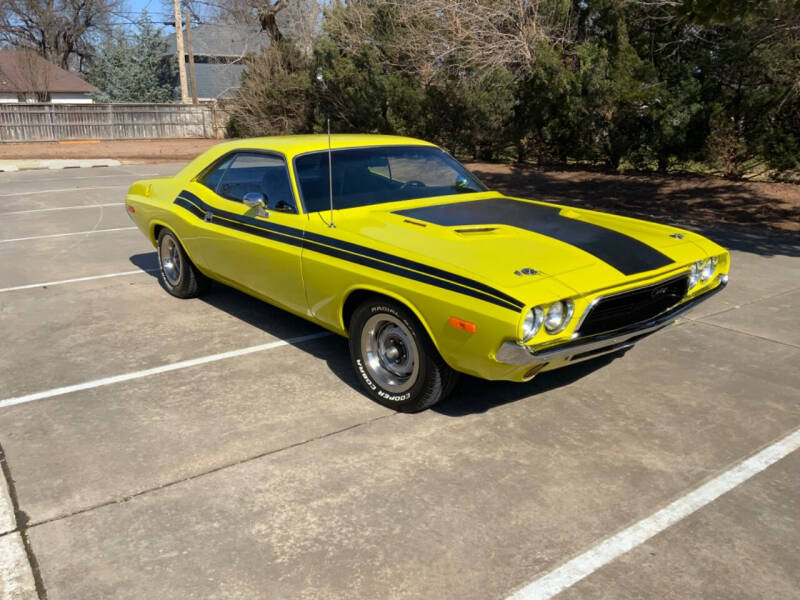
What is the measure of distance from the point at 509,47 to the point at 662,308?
15.1 meters

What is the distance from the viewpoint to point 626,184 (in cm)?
1499

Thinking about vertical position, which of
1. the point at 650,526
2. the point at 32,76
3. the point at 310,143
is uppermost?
the point at 32,76

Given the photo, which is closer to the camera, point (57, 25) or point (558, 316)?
point (558, 316)

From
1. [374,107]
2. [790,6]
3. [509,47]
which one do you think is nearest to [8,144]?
[374,107]

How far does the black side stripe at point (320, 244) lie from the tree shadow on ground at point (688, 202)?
6.59m

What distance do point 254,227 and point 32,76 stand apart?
38.8m

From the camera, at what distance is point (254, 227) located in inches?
206

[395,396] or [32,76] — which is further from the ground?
[32,76]

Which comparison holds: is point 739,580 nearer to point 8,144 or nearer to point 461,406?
point 461,406

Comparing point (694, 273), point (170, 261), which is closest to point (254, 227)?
point (170, 261)

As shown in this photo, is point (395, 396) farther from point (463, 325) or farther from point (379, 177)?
point (379, 177)

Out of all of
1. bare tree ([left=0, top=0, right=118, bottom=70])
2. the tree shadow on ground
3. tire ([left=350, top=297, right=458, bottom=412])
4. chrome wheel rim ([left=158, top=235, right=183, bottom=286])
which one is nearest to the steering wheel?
tire ([left=350, top=297, right=458, bottom=412])

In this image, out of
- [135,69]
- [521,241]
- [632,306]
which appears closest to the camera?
[632,306]

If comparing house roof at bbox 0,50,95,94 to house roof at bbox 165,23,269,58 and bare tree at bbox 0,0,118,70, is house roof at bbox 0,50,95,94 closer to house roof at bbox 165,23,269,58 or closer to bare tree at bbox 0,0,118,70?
bare tree at bbox 0,0,118,70
